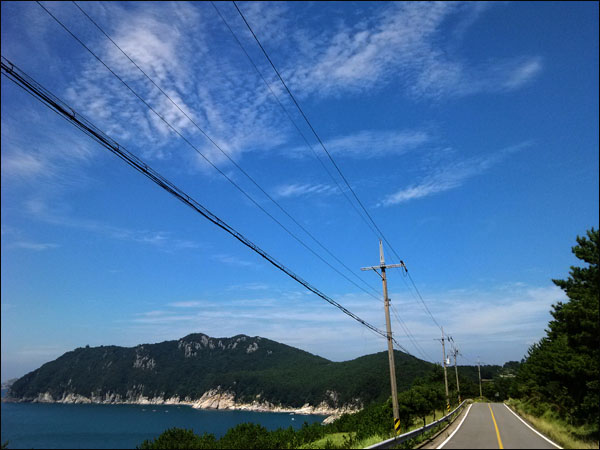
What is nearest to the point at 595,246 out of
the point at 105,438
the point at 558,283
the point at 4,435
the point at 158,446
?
the point at 558,283

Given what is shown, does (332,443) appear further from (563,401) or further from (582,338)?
(563,401)

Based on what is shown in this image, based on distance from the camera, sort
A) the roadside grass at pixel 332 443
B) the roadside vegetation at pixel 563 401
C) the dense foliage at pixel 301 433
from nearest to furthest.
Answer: the roadside grass at pixel 332 443 → the roadside vegetation at pixel 563 401 → the dense foliage at pixel 301 433

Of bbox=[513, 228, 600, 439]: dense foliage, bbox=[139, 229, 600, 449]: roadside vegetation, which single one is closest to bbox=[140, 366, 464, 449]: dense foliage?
bbox=[139, 229, 600, 449]: roadside vegetation

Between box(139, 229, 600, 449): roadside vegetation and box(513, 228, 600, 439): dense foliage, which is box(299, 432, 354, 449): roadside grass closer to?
box(139, 229, 600, 449): roadside vegetation

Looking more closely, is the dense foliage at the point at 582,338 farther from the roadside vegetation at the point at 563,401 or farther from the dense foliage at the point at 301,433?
the dense foliage at the point at 301,433

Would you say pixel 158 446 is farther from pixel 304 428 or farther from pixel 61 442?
pixel 61 442

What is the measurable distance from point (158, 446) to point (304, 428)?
13.0 m

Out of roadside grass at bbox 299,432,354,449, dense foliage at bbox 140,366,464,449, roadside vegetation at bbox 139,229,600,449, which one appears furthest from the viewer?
dense foliage at bbox 140,366,464,449

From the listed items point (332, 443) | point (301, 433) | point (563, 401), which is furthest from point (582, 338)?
point (301, 433)

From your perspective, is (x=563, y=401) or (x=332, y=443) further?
(x=563, y=401)

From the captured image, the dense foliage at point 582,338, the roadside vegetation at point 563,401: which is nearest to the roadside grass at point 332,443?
the roadside vegetation at point 563,401

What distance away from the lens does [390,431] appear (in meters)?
22.3

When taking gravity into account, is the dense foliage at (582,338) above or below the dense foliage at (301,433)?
above

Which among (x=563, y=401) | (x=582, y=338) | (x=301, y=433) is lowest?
(x=301, y=433)
